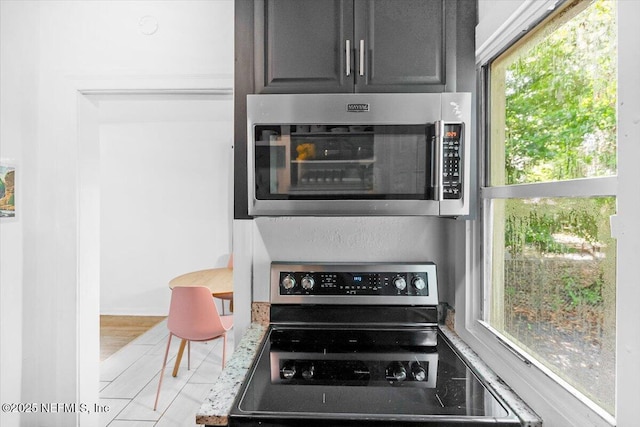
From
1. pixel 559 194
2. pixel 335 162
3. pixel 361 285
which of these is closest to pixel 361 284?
pixel 361 285

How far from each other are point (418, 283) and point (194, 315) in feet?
5.67

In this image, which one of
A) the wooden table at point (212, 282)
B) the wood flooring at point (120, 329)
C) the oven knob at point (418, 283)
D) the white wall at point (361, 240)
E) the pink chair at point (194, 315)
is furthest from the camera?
the wood flooring at point (120, 329)

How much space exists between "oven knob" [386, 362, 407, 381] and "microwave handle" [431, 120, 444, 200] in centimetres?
54

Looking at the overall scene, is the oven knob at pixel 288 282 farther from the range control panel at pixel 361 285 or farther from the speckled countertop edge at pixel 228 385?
the speckled countertop edge at pixel 228 385

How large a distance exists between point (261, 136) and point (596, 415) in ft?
3.64

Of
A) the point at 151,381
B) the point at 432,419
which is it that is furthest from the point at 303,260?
the point at 151,381

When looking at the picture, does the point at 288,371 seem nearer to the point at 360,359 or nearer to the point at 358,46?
the point at 360,359

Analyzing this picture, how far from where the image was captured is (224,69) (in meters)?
1.82

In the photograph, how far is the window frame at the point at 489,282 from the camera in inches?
33.0

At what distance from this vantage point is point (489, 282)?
56.4 inches

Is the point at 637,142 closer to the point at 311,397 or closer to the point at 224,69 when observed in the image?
the point at 311,397

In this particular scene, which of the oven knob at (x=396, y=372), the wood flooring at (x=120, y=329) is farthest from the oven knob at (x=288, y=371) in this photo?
the wood flooring at (x=120, y=329)

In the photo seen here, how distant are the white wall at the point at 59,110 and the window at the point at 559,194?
1.21m

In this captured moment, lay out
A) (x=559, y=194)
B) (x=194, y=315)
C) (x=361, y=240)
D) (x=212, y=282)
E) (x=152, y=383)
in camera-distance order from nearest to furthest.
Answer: (x=559, y=194) < (x=361, y=240) < (x=194, y=315) < (x=152, y=383) < (x=212, y=282)
